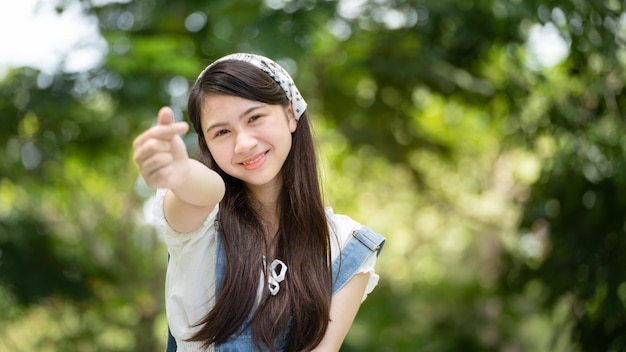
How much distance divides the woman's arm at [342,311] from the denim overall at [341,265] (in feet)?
0.07

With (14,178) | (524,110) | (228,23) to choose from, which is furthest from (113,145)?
(524,110)

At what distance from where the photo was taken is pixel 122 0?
5.24 m

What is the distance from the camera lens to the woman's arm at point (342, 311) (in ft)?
6.50

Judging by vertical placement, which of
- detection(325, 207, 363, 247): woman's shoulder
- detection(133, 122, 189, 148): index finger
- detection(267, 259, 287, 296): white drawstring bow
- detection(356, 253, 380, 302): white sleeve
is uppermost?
detection(325, 207, 363, 247): woman's shoulder

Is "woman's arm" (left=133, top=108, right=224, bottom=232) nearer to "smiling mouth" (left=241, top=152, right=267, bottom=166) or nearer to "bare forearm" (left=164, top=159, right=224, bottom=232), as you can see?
"bare forearm" (left=164, top=159, right=224, bottom=232)

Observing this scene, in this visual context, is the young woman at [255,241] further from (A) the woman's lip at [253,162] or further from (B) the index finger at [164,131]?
(B) the index finger at [164,131]

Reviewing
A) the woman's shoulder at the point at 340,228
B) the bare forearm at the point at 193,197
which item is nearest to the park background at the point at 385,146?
the woman's shoulder at the point at 340,228

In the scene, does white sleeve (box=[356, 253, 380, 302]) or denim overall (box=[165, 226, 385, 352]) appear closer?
denim overall (box=[165, 226, 385, 352])

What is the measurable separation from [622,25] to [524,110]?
0.98m

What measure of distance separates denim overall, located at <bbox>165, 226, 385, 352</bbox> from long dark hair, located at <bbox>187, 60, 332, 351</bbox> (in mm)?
18

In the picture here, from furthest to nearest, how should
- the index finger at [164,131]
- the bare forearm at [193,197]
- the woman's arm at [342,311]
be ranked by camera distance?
the woman's arm at [342,311] < the bare forearm at [193,197] < the index finger at [164,131]

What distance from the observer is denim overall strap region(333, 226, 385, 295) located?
6.65ft

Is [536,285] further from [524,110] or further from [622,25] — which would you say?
[622,25]

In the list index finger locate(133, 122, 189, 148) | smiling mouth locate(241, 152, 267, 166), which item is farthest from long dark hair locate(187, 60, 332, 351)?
index finger locate(133, 122, 189, 148)
